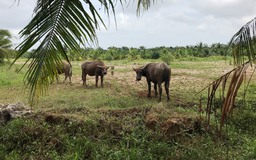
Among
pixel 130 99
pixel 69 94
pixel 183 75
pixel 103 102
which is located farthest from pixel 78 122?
pixel 183 75

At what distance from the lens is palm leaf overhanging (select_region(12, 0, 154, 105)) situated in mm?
2416

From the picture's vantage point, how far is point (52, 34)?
96.9 inches

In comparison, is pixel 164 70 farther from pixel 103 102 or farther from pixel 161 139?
pixel 161 139

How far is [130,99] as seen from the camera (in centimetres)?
829

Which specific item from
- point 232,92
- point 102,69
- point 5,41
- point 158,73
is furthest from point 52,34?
point 5,41

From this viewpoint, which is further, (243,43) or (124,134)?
(124,134)

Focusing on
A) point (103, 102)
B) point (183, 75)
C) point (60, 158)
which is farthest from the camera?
point (183, 75)

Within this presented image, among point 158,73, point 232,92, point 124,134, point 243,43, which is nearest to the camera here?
point 232,92

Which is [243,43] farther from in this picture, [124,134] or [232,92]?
[124,134]

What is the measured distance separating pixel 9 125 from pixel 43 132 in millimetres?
692

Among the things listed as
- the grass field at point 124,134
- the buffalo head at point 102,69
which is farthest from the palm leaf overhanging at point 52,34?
the buffalo head at point 102,69

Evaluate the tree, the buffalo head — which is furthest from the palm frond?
the tree

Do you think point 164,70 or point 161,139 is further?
point 164,70

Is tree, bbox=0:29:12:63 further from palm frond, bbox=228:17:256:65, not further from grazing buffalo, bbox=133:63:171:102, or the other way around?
palm frond, bbox=228:17:256:65
